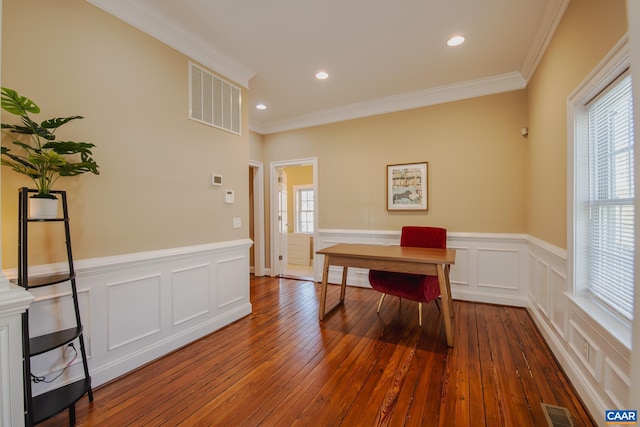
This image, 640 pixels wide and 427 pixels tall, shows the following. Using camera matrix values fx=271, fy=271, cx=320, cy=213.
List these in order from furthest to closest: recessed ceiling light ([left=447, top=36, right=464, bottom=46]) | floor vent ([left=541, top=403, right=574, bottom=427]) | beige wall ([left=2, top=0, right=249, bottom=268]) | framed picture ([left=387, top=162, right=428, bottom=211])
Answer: framed picture ([left=387, top=162, right=428, bottom=211])
recessed ceiling light ([left=447, top=36, right=464, bottom=46])
beige wall ([left=2, top=0, right=249, bottom=268])
floor vent ([left=541, top=403, right=574, bottom=427])

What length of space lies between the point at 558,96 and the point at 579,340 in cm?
188

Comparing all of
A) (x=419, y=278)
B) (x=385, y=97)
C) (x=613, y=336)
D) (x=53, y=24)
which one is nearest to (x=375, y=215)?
(x=419, y=278)

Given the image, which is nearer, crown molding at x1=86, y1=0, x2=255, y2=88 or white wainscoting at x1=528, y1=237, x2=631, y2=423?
white wainscoting at x1=528, y1=237, x2=631, y2=423

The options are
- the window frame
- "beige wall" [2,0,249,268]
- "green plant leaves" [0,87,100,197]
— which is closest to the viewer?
"green plant leaves" [0,87,100,197]

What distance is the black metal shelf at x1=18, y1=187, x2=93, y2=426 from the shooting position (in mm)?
1396

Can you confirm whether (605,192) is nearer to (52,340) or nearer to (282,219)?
(52,340)

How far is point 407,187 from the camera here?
3.91m

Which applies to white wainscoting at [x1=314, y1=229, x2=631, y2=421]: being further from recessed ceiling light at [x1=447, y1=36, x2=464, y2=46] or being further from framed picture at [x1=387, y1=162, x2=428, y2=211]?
recessed ceiling light at [x1=447, y1=36, x2=464, y2=46]

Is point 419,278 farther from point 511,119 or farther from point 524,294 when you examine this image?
point 511,119

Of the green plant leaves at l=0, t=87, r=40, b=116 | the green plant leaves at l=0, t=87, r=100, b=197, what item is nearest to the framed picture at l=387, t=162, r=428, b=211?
the green plant leaves at l=0, t=87, r=100, b=197

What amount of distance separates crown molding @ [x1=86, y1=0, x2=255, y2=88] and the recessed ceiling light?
211 cm

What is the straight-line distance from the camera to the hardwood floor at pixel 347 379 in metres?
1.64

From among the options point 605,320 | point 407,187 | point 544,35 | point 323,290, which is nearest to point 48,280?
point 323,290

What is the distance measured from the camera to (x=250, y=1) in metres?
2.11
